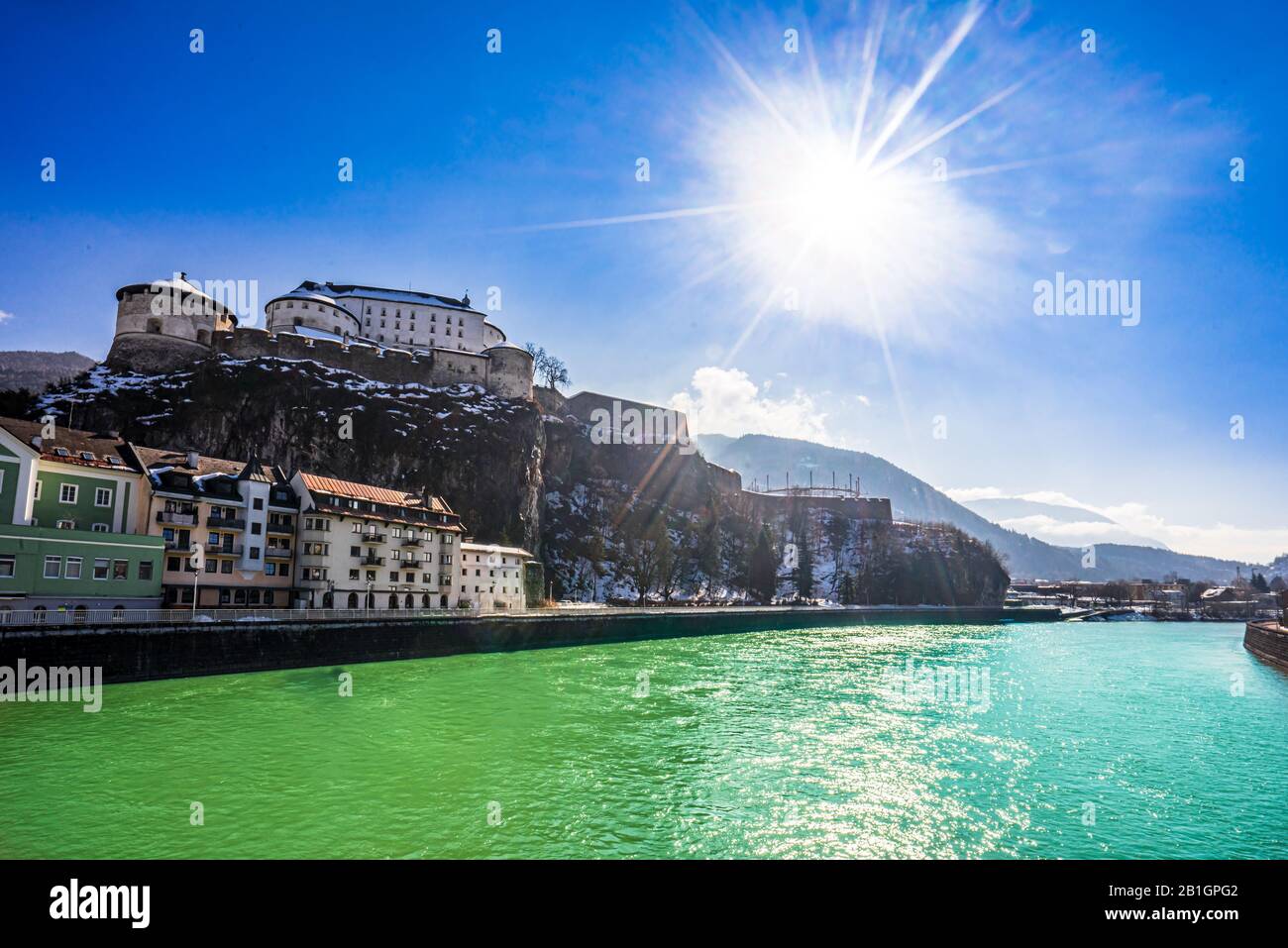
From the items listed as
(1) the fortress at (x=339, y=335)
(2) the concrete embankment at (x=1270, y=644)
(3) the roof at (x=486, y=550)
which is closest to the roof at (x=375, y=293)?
(1) the fortress at (x=339, y=335)

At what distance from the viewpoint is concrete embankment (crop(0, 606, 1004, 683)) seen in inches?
1291

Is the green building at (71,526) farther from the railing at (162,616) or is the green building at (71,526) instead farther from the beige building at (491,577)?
the beige building at (491,577)

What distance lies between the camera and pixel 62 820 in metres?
16.8

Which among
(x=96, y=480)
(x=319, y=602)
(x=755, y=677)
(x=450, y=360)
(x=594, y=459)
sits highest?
(x=450, y=360)

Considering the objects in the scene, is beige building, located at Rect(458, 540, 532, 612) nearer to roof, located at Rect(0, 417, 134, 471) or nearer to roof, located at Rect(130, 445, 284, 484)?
roof, located at Rect(130, 445, 284, 484)

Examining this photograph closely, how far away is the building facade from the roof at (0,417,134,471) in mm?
1164

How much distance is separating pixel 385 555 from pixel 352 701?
27105 mm

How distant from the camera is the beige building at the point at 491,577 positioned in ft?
225

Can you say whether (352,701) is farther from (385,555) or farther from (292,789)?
(385,555)

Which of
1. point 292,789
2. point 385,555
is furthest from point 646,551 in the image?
point 292,789

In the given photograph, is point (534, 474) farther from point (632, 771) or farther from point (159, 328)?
point (632, 771)

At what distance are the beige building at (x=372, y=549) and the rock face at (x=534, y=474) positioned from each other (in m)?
15.6

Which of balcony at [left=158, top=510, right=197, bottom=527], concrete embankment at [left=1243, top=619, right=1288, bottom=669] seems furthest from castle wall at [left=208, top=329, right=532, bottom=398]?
concrete embankment at [left=1243, top=619, right=1288, bottom=669]

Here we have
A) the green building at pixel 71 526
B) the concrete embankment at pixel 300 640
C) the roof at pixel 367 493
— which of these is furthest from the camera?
the roof at pixel 367 493
